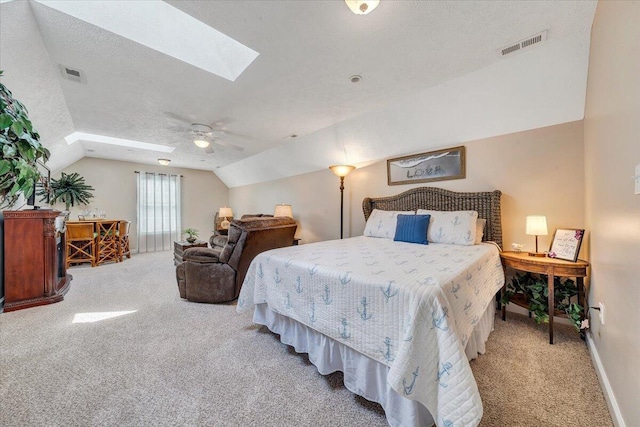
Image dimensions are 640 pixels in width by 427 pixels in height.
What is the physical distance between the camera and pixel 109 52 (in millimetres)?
2094

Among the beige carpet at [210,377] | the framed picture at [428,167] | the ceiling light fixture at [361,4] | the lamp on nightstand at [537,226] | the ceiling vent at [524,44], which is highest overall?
the ceiling vent at [524,44]

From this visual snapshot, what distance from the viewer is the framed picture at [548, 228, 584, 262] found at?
83.4 inches

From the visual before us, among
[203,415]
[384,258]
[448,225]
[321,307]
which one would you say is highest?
[448,225]

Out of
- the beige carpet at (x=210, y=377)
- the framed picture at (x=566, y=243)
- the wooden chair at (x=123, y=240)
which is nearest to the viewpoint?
the beige carpet at (x=210, y=377)

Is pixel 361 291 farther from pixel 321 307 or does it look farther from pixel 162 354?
pixel 162 354

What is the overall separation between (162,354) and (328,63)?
112 inches

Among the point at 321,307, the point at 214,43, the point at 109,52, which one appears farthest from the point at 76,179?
the point at 321,307

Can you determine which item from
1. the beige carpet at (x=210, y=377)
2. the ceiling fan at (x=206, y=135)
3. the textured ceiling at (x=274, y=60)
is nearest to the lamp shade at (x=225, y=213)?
the ceiling fan at (x=206, y=135)

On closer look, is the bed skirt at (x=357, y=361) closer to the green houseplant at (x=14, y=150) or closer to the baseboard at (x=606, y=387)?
the baseboard at (x=606, y=387)

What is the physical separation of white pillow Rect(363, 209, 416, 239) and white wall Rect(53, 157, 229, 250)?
234 inches

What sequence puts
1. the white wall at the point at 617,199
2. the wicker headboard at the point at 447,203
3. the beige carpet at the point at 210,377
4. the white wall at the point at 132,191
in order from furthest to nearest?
the white wall at the point at 132,191
the wicker headboard at the point at 447,203
the beige carpet at the point at 210,377
the white wall at the point at 617,199

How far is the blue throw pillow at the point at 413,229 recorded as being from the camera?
110 inches

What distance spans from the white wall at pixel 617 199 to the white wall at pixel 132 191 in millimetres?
8090

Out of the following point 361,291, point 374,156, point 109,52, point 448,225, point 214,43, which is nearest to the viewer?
point 361,291
